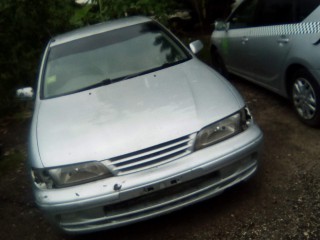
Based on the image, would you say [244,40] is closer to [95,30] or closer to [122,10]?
[95,30]

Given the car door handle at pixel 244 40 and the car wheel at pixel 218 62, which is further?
the car wheel at pixel 218 62

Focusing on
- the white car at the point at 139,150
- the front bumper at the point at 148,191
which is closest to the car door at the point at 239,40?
the white car at the point at 139,150

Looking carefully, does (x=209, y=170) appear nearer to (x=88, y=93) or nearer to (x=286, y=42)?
(x=88, y=93)

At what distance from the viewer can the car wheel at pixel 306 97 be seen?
4.18m

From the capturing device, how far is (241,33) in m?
Answer: 5.52

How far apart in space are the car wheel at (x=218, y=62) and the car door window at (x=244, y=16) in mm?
818

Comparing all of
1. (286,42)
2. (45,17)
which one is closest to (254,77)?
(286,42)

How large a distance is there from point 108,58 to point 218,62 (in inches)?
119

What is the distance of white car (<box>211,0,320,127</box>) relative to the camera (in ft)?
13.4

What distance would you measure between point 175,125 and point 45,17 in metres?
5.65

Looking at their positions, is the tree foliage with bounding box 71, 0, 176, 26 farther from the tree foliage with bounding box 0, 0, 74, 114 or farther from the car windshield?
the car windshield

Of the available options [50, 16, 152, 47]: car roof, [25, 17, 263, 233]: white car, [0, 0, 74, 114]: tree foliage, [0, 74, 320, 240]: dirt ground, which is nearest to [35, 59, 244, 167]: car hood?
[25, 17, 263, 233]: white car

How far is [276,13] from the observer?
469 cm

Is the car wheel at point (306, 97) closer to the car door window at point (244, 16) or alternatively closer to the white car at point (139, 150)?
the white car at point (139, 150)
